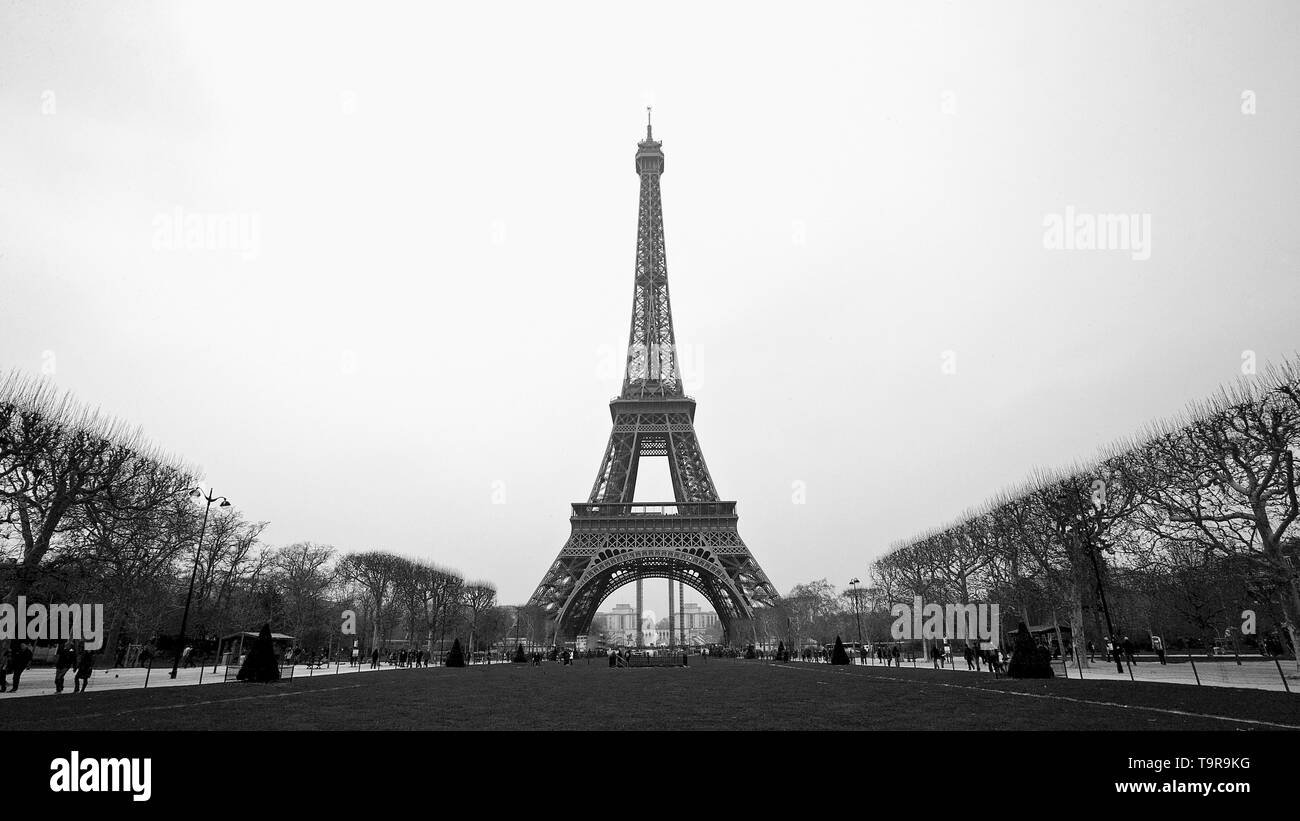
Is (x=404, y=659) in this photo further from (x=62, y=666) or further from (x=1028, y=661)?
(x=1028, y=661)

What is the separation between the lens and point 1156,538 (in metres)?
34.5

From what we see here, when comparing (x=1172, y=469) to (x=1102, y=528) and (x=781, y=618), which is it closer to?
(x=1102, y=528)

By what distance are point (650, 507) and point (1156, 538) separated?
47840mm

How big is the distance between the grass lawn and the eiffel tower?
143ft

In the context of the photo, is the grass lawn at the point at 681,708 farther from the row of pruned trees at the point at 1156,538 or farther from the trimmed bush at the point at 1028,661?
the row of pruned trees at the point at 1156,538

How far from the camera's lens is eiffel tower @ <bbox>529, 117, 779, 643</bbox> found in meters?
69.4

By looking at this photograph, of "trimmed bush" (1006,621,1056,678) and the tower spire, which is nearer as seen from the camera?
"trimmed bush" (1006,621,1056,678)

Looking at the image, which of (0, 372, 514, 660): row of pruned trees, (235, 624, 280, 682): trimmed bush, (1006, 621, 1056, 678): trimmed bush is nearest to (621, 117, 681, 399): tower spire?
(0, 372, 514, 660): row of pruned trees

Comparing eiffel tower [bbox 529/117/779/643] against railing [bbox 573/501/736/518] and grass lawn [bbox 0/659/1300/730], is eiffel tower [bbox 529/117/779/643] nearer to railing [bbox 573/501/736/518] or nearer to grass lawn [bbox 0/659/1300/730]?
railing [bbox 573/501/736/518]

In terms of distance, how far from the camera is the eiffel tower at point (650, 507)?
69.4 meters

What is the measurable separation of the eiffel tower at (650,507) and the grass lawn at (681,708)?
4362 cm

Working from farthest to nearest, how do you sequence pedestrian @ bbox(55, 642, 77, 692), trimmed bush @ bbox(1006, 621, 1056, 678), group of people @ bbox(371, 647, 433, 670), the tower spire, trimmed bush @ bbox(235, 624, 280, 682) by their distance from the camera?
A: the tower spire → group of people @ bbox(371, 647, 433, 670) → trimmed bush @ bbox(235, 624, 280, 682) → trimmed bush @ bbox(1006, 621, 1056, 678) → pedestrian @ bbox(55, 642, 77, 692)

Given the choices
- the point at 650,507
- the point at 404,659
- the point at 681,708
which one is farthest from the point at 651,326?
the point at 681,708
